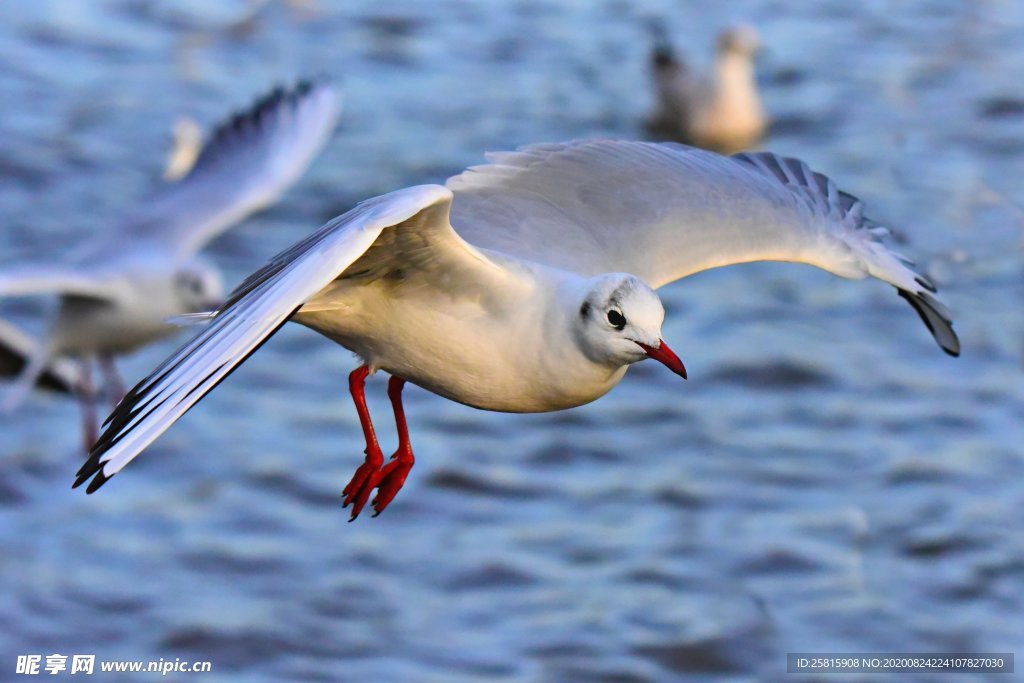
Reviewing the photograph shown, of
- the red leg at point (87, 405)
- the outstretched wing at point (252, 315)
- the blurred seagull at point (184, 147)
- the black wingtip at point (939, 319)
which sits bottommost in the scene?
the outstretched wing at point (252, 315)

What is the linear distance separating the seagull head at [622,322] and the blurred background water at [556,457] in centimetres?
521

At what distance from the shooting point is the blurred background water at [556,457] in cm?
1027

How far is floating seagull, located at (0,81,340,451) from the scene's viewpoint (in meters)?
9.34

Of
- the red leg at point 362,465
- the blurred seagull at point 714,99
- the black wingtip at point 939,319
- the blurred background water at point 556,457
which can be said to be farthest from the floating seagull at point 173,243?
the blurred seagull at point 714,99

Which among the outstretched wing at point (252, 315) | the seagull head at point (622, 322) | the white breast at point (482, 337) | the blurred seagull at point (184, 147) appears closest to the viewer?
the outstretched wing at point (252, 315)

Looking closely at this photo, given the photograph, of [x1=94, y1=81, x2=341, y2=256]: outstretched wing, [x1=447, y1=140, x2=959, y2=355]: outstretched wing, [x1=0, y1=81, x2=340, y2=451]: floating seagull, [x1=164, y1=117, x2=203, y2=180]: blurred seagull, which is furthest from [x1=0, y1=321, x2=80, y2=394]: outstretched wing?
[x1=447, y1=140, x2=959, y2=355]: outstretched wing

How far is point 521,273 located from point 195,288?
510cm

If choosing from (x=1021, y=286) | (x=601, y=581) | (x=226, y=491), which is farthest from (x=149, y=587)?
(x=1021, y=286)

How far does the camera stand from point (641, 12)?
1716cm

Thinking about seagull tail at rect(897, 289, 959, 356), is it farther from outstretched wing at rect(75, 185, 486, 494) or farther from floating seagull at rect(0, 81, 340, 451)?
floating seagull at rect(0, 81, 340, 451)

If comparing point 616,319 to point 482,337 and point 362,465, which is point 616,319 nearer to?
point 482,337

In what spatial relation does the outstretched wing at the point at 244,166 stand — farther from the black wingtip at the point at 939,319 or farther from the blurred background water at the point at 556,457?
the black wingtip at the point at 939,319

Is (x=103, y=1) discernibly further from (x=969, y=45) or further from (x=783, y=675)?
(x=783, y=675)

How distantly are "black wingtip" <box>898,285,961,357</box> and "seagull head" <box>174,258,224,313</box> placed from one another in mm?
4678
